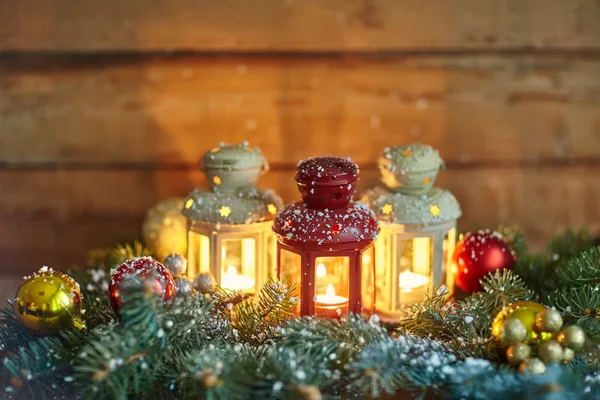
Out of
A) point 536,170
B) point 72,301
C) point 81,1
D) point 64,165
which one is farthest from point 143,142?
point 536,170

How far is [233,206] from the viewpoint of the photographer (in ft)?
3.20

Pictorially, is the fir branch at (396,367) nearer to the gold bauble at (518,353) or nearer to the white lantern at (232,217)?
the gold bauble at (518,353)

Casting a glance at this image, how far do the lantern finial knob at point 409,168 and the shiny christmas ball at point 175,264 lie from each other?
0.29 meters

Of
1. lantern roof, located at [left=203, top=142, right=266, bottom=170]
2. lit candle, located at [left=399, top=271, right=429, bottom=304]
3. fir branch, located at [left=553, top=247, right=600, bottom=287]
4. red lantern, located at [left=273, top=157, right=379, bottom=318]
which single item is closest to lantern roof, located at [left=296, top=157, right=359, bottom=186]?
red lantern, located at [left=273, top=157, right=379, bottom=318]

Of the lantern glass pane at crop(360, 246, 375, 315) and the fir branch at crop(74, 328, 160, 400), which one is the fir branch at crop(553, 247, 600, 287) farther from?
the fir branch at crop(74, 328, 160, 400)

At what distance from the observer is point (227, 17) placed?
1218mm

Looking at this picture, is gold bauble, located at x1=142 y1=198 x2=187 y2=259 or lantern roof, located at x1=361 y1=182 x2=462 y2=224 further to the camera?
gold bauble, located at x1=142 y1=198 x2=187 y2=259

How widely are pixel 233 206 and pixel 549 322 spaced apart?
1.34 feet

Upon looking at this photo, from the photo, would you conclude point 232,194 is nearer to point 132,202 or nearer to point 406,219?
point 406,219

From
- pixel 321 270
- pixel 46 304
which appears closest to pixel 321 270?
pixel 321 270

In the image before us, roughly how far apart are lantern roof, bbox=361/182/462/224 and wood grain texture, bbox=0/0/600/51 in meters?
0.34

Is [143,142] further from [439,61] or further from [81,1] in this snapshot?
[439,61]

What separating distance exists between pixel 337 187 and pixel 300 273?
11 cm

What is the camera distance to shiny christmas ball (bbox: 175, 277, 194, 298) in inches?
36.5
